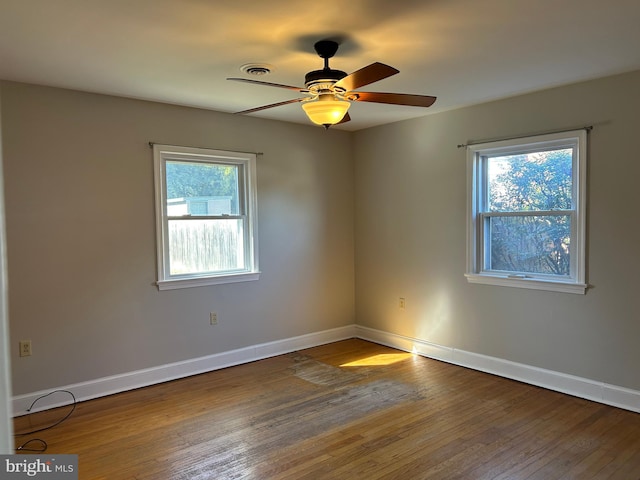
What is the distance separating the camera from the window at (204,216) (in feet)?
13.1

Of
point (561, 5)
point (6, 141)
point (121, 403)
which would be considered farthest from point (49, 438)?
point (561, 5)

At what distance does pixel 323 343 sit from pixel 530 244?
2417mm

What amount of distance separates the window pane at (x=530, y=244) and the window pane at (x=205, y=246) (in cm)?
240

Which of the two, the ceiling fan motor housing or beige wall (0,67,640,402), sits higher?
the ceiling fan motor housing

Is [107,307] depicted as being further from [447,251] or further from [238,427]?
[447,251]

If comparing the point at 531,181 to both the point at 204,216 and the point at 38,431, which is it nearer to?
the point at 204,216

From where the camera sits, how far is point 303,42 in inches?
102

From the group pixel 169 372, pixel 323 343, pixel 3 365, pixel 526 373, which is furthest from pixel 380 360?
pixel 3 365

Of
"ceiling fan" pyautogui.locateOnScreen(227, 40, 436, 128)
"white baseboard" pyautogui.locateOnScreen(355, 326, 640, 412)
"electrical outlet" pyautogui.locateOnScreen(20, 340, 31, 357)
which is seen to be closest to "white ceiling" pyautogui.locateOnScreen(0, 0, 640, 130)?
"ceiling fan" pyautogui.locateOnScreen(227, 40, 436, 128)

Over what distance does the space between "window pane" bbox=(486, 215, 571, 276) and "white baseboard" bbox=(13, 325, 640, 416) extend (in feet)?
2.73

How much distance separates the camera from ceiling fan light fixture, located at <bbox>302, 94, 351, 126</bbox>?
2500mm

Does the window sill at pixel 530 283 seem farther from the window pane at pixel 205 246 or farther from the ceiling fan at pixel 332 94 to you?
the window pane at pixel 205 246

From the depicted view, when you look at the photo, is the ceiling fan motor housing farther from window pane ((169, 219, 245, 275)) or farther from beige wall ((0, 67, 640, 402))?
window pane ((169, 219, 245, 275))

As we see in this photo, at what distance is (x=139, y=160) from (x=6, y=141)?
0.92 meters
